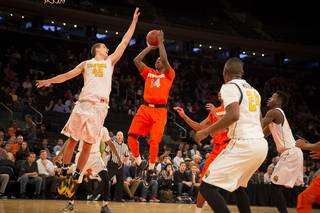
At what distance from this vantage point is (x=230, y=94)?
3.59 metres

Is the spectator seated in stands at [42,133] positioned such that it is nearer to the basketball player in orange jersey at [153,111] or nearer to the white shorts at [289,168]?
the basketball player in orange jersey at [153,111]

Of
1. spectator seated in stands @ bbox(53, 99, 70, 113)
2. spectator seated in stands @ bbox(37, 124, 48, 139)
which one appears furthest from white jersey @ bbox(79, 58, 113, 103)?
spectator seated in stands @ bbox(53, 99, 70, 113)

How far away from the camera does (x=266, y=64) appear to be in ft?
87.4

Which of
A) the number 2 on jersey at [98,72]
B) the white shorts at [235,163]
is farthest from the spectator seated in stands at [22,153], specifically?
the white shorts at [235,163]

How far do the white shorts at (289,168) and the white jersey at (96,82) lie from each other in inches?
121

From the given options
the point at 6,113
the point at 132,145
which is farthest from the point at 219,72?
the point at 132,145

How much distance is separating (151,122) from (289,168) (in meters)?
2.51

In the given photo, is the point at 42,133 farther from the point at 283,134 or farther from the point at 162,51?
the point at 283,134

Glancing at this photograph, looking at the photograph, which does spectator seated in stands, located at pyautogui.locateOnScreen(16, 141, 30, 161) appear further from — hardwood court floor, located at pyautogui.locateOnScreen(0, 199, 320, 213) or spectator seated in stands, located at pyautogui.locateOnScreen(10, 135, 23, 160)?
hardwood court floor, located at pyautogui.locateOnScreen(0, 199, 320, 213)

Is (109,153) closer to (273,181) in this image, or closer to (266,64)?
(273,181)

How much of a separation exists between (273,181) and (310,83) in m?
23.7

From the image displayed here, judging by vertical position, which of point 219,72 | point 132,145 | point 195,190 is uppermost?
point 219,72

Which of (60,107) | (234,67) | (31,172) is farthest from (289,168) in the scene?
(60,107)

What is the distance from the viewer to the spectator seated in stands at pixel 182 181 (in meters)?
11.9
